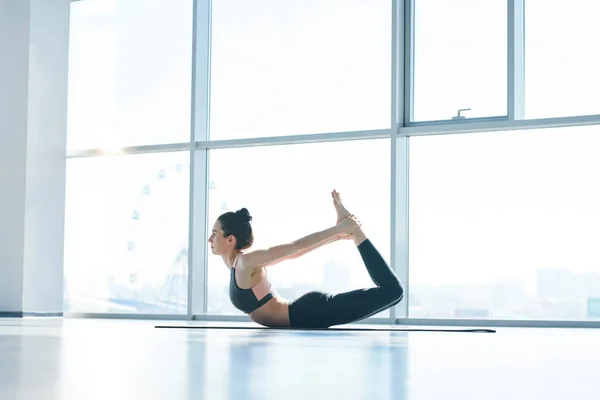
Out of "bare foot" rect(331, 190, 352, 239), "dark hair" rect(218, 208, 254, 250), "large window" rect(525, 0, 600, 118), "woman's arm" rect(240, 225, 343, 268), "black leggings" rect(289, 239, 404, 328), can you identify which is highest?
"large window" rect(525, 0, 600, 118)

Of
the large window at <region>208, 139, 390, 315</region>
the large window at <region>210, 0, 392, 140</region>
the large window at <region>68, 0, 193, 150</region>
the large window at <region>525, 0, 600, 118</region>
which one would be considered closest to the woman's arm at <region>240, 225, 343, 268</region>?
the large window at <region>208, 139, 390, 315</region>

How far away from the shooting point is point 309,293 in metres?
4.86

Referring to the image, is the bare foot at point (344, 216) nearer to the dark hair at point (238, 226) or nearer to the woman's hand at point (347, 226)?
the woman's hand at point (347, 226)

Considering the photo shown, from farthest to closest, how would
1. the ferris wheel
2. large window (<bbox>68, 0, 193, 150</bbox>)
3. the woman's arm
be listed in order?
large window (<bbox>68, 0, 193, 150</bbox>) < the ferris wheel < the woman's arm

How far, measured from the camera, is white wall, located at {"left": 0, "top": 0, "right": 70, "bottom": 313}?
23.9 feet

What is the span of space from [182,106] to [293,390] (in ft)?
19.3

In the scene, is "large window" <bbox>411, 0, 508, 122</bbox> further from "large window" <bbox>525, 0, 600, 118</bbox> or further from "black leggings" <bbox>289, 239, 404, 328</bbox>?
"black leggings" <bbox>289, 239, 404, 328</bbox>

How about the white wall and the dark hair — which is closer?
the dark hair

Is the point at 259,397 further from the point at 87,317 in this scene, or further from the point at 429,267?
the point at 87,317

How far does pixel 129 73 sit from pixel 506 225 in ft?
10.9

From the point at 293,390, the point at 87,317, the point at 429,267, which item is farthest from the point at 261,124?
the point at 293,390

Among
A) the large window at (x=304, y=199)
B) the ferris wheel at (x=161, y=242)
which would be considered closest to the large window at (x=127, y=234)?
the ferris wheel at (x=161, y=242)

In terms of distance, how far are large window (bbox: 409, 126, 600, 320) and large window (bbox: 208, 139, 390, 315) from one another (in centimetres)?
29

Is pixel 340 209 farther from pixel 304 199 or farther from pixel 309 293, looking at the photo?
pixel 304 199
